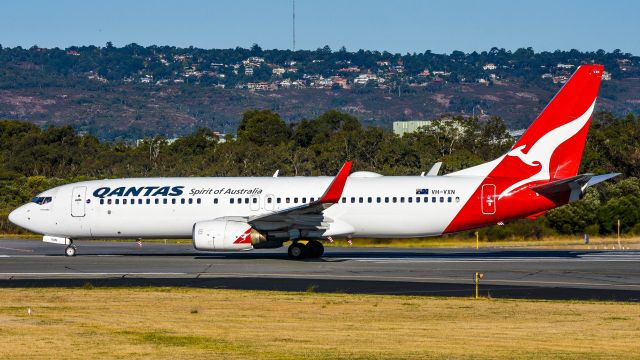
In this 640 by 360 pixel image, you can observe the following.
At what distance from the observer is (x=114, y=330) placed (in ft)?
65.1

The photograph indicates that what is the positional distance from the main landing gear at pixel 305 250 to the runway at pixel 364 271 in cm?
46

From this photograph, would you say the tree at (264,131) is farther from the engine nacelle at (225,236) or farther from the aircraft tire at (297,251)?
the engine nacelle at (225,236)

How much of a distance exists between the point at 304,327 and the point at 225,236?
1716cm

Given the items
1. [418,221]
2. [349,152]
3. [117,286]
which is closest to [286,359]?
[117,286]

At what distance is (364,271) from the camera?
111 ft

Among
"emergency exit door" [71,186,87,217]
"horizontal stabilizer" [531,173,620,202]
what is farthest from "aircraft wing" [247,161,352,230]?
"emergency exit door" [71,186,87,217]

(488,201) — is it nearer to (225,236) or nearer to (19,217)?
(225,236)

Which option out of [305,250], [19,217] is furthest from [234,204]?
[19,217]

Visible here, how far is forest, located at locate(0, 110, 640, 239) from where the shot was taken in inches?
2176

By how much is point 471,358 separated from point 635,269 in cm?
1842

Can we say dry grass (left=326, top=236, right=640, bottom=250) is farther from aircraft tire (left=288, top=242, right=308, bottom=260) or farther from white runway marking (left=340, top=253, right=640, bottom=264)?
aircraft tire (left=288, top=242, right=308, bottom=260)

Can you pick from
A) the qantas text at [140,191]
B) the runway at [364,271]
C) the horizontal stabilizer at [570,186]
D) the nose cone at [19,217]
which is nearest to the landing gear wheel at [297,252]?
the runway at [364,271]

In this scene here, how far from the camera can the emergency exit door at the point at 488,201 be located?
37.7 meters

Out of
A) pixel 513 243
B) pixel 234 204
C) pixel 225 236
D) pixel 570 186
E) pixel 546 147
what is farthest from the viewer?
pixel 513 243
